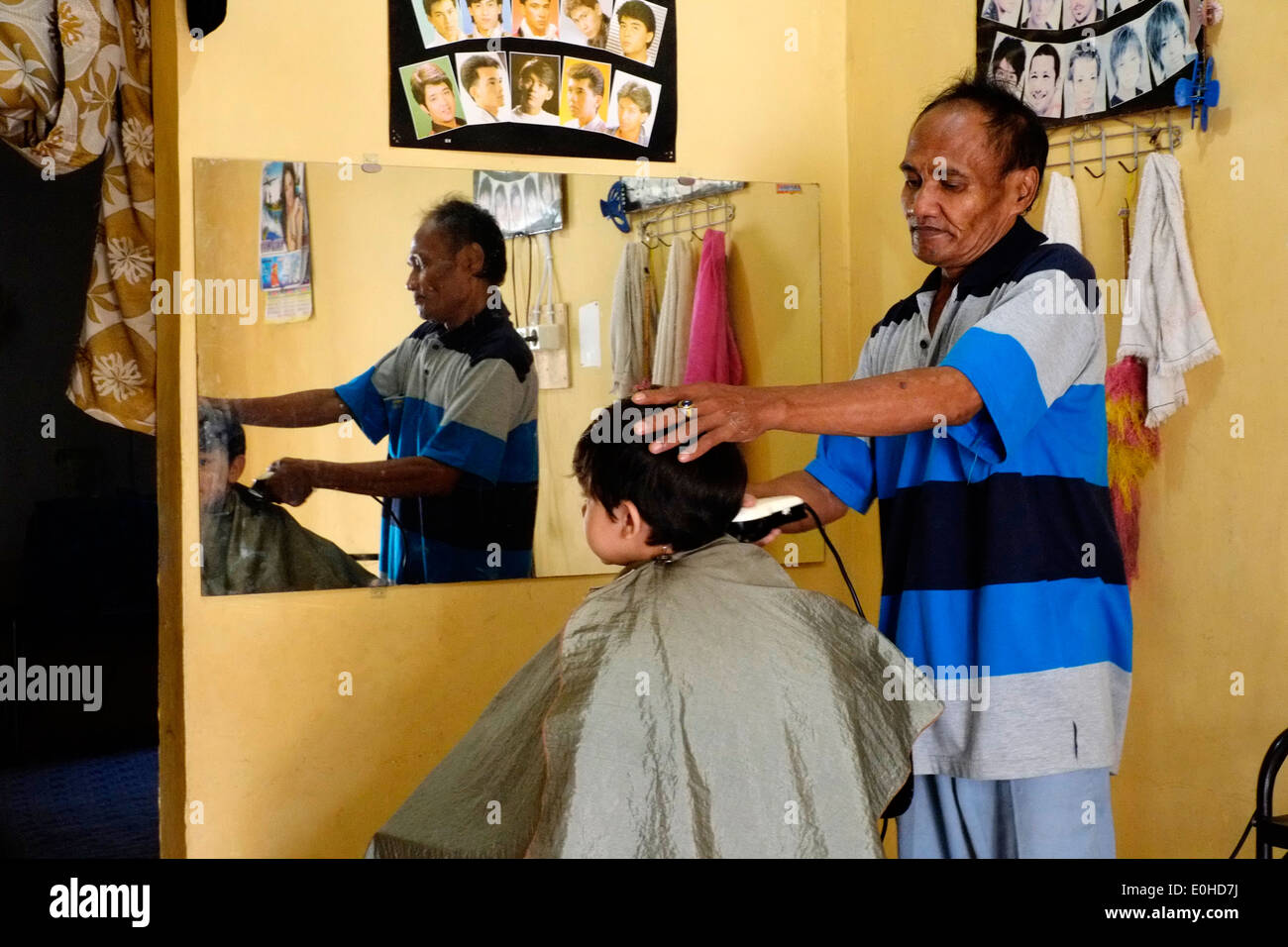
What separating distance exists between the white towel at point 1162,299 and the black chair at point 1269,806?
70 cm

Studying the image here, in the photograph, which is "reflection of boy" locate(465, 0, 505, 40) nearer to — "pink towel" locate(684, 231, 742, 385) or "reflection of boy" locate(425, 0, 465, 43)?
"reflection of boy" locate(425, 0, 465, 43)

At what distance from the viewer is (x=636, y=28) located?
8.53ft

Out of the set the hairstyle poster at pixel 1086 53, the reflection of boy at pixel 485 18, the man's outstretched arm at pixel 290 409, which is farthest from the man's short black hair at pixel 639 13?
the man's outstretched arm at pixel 290 409

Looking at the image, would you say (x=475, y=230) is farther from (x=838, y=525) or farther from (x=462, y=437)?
(x=838, y=525)

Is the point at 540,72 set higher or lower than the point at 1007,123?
higher

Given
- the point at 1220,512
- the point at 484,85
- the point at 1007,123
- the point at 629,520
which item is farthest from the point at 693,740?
the point at 484,85

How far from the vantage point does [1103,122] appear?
7.02 feet

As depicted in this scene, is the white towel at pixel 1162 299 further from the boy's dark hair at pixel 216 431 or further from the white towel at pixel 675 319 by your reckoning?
the boy's dark hair at pixel 216 431

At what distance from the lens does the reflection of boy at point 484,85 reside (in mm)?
2475

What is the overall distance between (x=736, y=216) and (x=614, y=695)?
1592 mm

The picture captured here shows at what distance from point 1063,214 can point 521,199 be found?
109 centimetres

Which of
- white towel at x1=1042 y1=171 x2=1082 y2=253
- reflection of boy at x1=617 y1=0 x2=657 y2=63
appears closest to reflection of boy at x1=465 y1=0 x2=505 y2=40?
reflection of boy at x1=617 y1=0 x2=657 y2=63
